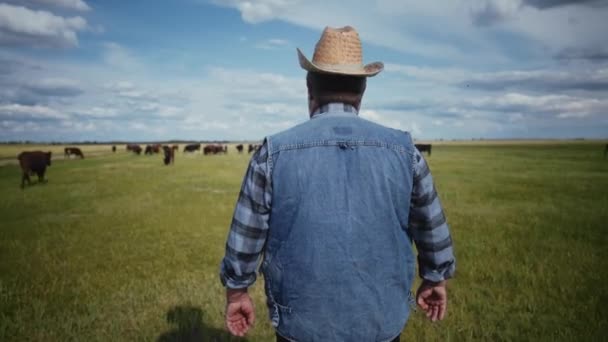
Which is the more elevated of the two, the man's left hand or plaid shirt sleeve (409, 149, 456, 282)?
plaid shirt sleeve (409, 149, 456, 282)

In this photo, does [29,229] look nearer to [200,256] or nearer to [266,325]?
[200,256]

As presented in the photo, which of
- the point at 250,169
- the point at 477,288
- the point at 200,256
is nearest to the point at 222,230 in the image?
the point at 200,256

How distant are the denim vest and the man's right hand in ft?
1.36

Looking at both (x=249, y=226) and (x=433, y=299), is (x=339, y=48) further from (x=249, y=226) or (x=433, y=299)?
(x=433, y=299)

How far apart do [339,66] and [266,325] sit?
3417 mm

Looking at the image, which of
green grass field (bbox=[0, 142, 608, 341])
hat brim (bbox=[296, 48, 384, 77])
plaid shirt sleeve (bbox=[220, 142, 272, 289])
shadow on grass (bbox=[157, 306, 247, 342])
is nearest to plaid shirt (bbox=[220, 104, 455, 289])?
plaid shirt sleeve (bbox=[220, 142, 272, 289])

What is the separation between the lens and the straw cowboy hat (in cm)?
196

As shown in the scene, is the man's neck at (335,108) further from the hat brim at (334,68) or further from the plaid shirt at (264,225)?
the hat brim at (334,68)

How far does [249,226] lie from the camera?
1.93 meters

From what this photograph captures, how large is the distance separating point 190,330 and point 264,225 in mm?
2975

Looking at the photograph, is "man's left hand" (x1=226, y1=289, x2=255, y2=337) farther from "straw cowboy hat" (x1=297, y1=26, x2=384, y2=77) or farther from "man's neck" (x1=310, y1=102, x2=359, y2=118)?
"straw cowboy hat" (x1=297, y1=26, x2=384, y2=77)

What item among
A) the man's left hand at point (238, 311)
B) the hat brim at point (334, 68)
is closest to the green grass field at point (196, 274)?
the man's left hand at point (238, 311)

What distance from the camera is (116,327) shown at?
169 inches

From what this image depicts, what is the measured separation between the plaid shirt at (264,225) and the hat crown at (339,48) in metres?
0.26
